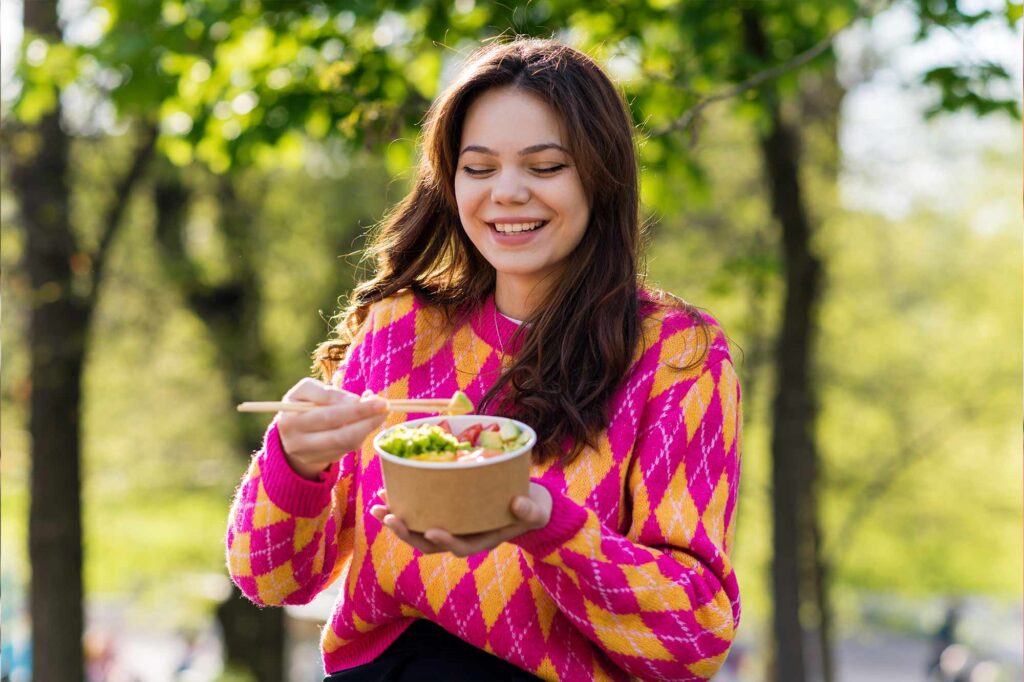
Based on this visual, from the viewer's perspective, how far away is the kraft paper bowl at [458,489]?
5.75 feet

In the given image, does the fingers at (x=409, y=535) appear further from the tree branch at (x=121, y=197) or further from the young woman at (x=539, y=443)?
the tree branch at (x=121, y=197)

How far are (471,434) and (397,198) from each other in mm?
10102

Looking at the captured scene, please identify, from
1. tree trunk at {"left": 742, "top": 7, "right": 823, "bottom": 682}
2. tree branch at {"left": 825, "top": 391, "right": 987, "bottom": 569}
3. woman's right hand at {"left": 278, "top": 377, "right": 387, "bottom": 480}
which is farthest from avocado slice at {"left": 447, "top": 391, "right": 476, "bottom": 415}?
tree branch at {"left": 825, "top": 391, "right": 987, "bottom": 569}

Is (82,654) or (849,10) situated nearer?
(849,10)

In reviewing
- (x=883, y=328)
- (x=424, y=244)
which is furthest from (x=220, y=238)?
(x=424, y=244)

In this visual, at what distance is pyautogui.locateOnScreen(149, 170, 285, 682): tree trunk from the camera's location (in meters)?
11.5

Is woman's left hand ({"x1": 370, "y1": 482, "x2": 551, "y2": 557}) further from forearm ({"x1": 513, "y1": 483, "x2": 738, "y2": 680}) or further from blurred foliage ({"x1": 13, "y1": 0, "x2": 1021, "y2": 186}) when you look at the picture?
blurred foliage ({"x1": 13, "y1": 0, "x2": 1021, "y2": 186})

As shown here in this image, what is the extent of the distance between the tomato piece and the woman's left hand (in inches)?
5.0

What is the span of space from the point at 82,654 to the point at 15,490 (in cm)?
680

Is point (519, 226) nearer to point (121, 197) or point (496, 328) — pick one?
point (496, 328)

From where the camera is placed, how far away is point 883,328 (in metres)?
14.5

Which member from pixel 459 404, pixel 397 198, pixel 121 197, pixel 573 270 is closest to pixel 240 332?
pixel 397 198

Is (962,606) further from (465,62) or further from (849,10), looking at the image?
(465,62)

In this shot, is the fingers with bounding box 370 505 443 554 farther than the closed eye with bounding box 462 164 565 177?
No
